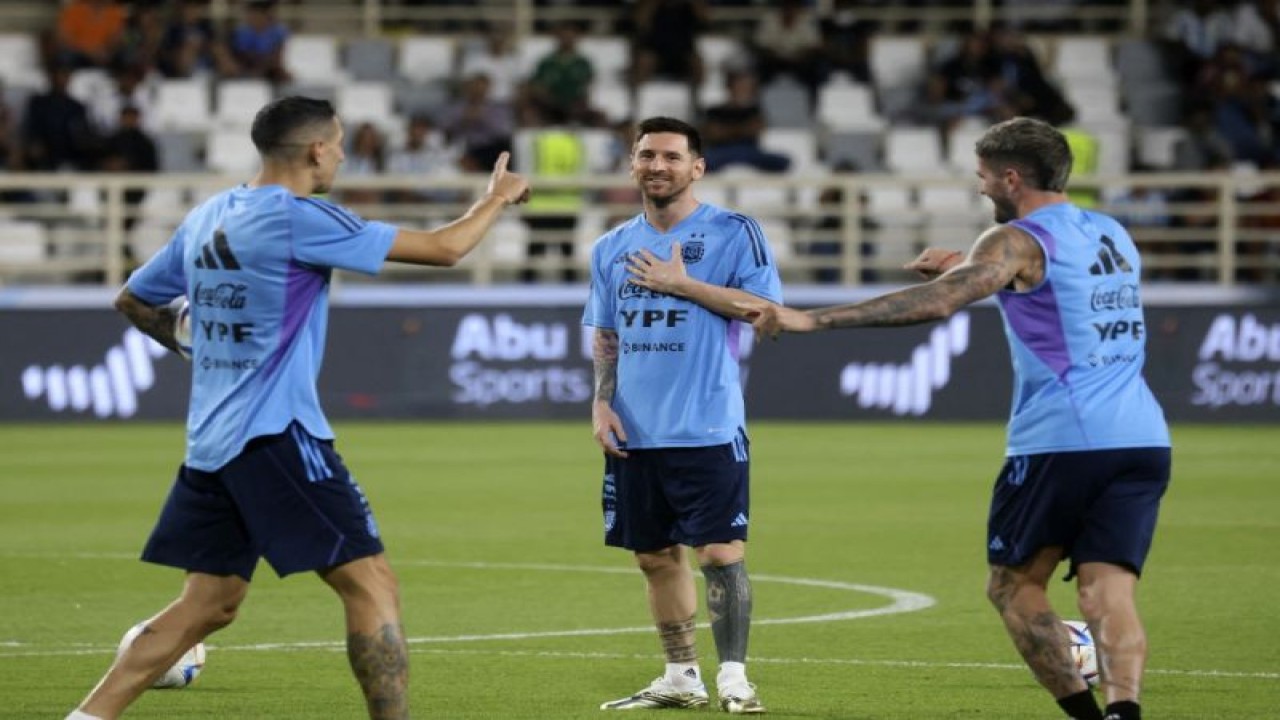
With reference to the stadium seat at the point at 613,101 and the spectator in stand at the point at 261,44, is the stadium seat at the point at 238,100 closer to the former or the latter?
the spectator in stand at the point at 261,44

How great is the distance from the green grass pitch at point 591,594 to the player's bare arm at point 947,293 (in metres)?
1.77

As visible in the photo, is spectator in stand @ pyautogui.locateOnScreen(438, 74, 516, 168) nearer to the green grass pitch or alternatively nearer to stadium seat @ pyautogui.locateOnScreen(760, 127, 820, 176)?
stadium seat @ pyautogui.locateOnScreen(760, 127, 820, 176)

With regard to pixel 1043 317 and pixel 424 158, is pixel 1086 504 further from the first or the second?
pixel 424 158

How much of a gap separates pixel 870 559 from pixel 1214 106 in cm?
1637

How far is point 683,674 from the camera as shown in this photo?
9148 mm

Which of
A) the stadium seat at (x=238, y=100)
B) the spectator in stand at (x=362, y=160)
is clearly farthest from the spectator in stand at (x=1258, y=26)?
the stadium seat at (x=238, y=100)

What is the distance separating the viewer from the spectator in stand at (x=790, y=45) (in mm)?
29609

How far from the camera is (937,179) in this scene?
82.9 feet

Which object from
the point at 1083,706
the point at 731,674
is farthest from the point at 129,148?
the point at 1083,706

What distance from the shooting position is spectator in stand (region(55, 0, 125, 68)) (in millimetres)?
28469

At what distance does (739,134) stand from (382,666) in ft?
66.0

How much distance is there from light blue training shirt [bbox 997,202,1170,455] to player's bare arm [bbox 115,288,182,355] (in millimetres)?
2646

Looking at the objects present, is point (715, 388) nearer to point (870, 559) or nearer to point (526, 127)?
point (870, 559)

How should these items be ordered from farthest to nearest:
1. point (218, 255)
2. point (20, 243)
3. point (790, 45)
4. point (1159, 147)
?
point (790, 45)
point (1159, 147)
point (20, 243)
point (218, 255)
